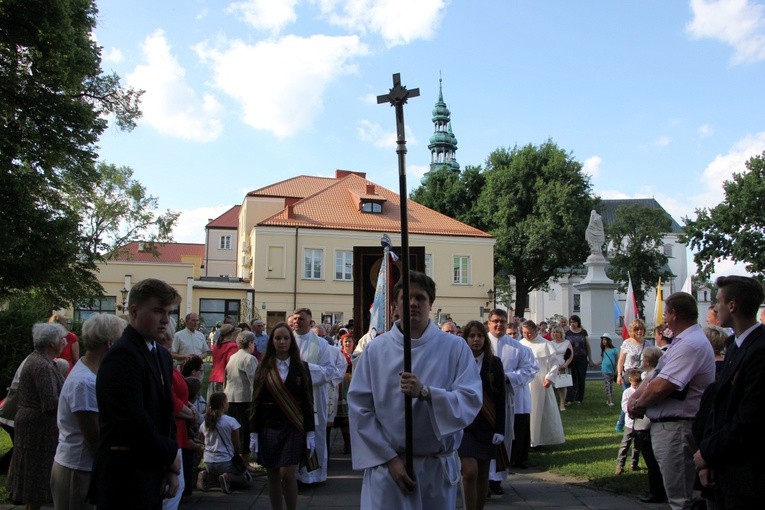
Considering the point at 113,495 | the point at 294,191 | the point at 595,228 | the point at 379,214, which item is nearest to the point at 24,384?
the point at 113,495

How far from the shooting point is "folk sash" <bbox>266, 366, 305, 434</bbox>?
22.2ft

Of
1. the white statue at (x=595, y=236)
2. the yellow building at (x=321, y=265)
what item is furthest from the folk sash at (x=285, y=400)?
the yellow building at (x=321, y=265)

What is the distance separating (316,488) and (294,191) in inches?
1884

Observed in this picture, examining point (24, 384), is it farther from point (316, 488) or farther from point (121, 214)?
point (121, 214)

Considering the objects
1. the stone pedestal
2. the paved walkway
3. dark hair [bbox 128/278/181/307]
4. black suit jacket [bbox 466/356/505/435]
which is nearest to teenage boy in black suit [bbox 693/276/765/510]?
black suit jacket [bbox 466/356/505/435]

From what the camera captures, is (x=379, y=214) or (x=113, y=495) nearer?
(x=113, y=495)

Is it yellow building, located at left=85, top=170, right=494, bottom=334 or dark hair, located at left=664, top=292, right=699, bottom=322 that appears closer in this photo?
dark hair, located at left=664, top=292, right=699, bottom=322

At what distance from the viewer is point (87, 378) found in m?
4.73

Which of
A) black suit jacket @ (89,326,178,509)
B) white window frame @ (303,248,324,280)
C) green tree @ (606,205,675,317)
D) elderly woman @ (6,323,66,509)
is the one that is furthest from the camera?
Answer: green tree @ (606,205,675,317)

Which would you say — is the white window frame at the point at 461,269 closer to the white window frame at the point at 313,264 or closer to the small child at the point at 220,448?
the white window frame at the point at 313,264

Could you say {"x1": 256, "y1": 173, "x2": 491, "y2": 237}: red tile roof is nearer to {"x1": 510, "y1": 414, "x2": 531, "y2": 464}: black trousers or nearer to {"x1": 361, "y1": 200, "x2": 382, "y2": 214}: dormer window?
{"x1": 361, "y1": 200, "x2": 382, "y2": 214}: dormer window

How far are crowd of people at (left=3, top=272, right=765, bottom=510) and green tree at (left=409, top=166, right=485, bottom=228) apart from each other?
136 ft

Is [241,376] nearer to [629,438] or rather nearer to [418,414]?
[629,438]

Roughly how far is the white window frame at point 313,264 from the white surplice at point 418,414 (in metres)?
41.4
